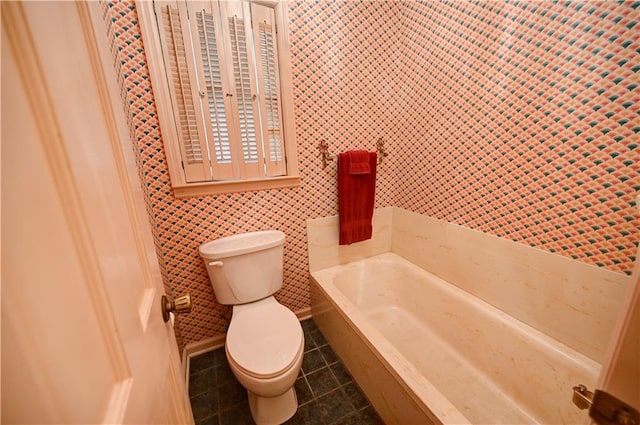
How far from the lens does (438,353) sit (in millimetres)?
1518

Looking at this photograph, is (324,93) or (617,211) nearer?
(617,211)

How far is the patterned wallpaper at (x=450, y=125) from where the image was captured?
963 mm

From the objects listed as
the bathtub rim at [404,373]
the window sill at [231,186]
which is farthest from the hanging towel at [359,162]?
the bathtub rim at [404,373]

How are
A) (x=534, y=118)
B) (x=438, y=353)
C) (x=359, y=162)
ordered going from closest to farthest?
(x=534, y=118) → (x=438, y=353) → (x=359, y=162)

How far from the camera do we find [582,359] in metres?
1.07

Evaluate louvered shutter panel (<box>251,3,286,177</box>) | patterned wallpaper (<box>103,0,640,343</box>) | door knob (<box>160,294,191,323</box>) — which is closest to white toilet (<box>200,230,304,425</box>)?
patterned wallpaper (<box>103,0,640,343</box>)

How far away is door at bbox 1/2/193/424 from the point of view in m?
0.22

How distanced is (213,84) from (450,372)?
81.3 inches

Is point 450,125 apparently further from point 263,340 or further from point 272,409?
point 272,409

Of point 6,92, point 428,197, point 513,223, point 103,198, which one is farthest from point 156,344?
point 428,197

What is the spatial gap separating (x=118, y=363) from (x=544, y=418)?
167 cm

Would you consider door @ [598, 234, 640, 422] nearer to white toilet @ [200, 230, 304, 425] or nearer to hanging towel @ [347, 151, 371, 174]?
white toilet @ [200, 230, 304, 425]

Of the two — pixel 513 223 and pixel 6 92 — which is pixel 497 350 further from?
pixel 6 92

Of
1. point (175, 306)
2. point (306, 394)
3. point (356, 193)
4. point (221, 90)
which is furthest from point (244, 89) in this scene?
point (306, 394)
